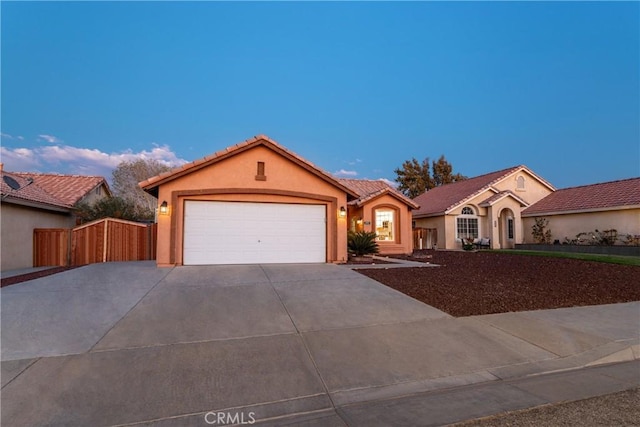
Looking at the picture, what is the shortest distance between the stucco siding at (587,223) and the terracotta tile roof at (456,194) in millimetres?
3834

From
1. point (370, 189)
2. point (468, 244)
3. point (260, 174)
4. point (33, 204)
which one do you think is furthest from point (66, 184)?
point (468, 244)

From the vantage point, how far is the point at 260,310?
6672 mm

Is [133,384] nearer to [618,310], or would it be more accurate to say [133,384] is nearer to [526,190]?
[618,310]

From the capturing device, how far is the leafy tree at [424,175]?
142 feet

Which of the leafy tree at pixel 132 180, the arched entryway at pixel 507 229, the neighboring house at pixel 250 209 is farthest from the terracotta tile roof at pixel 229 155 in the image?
the leafy tree at pixel 132 180

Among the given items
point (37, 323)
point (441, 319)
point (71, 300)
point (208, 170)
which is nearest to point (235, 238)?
point (208, 170)

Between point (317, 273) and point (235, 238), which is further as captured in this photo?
point (235, 238)

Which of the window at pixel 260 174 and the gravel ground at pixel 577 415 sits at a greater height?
the window at pixel 260 174

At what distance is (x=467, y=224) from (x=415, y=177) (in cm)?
2001

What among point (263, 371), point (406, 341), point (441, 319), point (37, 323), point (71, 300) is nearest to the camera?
point (263, 371)

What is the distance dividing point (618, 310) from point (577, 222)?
1724cm

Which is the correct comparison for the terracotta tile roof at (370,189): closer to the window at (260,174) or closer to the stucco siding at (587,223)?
the window at (260,174)

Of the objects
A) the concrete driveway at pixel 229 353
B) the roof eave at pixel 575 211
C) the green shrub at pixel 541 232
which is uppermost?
the roof eave at pixel 575 211

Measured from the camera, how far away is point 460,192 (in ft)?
86.2
